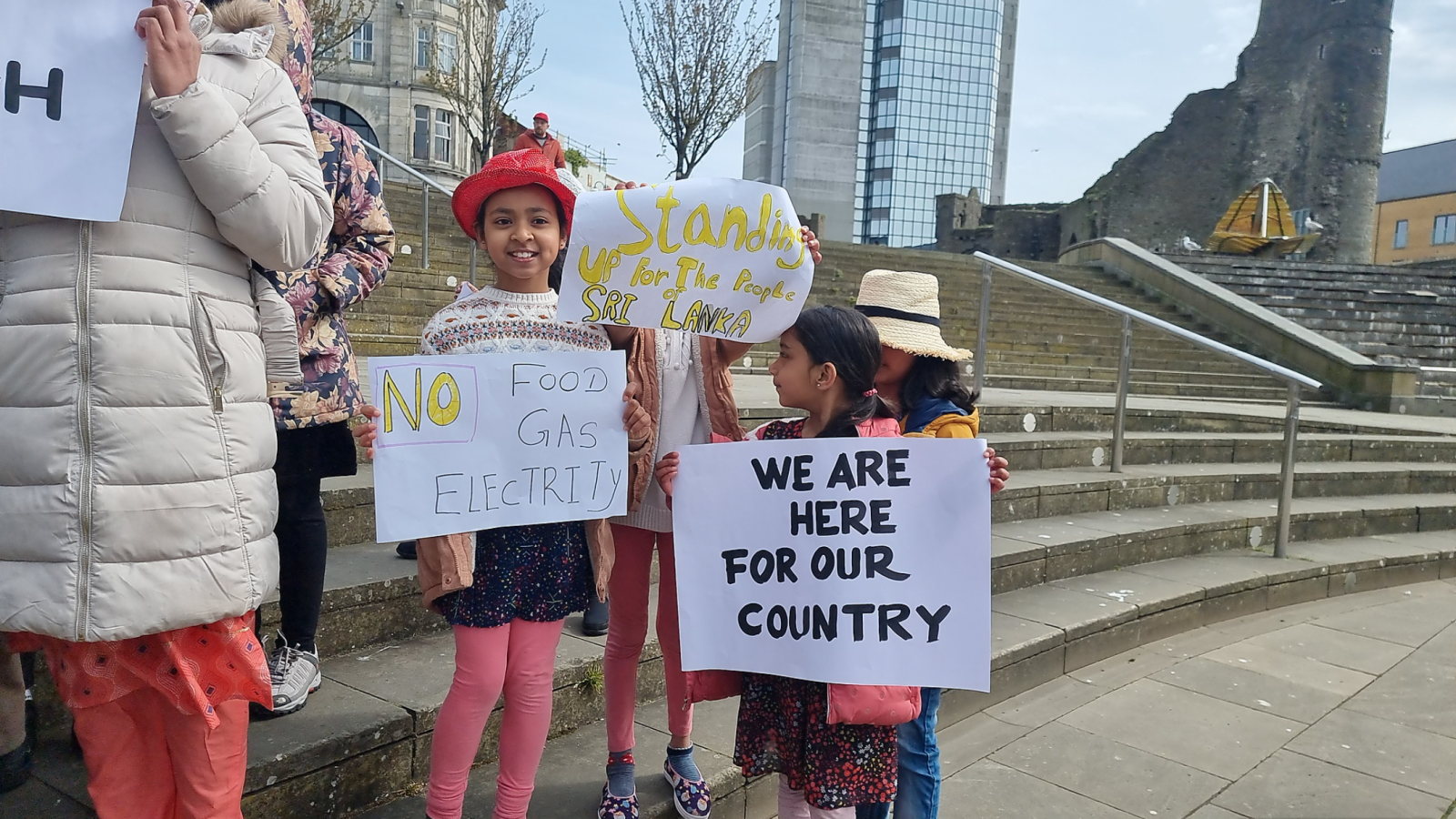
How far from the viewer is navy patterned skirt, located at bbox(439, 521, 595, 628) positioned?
73.4 inches

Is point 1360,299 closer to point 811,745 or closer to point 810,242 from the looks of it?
point 810,242

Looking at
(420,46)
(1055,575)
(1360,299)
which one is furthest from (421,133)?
(1055,575)

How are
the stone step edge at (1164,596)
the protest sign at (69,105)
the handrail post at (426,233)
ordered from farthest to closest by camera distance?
1. the handrail post at (426,233)
2. the stone step edge at (1164,596)
3. the protest sign at (69,105)

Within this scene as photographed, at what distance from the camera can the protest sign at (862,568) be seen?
1823mm

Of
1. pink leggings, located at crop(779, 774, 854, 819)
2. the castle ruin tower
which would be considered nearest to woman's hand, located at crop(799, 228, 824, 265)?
pink leggings, located at crop(779, 774, 854, 819)

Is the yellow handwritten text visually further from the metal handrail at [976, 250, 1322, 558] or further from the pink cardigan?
the metal handrail at [976, 250, 1322, 558]

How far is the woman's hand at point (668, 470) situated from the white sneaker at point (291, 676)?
1.06 meters

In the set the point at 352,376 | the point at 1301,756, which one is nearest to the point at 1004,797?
the point at 1301,756

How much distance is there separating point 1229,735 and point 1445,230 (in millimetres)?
54899

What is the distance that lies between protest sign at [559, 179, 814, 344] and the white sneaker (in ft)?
3.79

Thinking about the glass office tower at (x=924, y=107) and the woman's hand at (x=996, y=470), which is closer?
the woman's hand at (x=996, y=470)

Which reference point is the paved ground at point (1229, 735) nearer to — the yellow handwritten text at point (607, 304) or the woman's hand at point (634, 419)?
the woman's hand at point (634, 419)

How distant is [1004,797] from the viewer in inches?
107

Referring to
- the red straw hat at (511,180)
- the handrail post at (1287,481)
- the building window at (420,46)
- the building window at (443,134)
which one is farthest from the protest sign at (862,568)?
the building window at (420,46)
